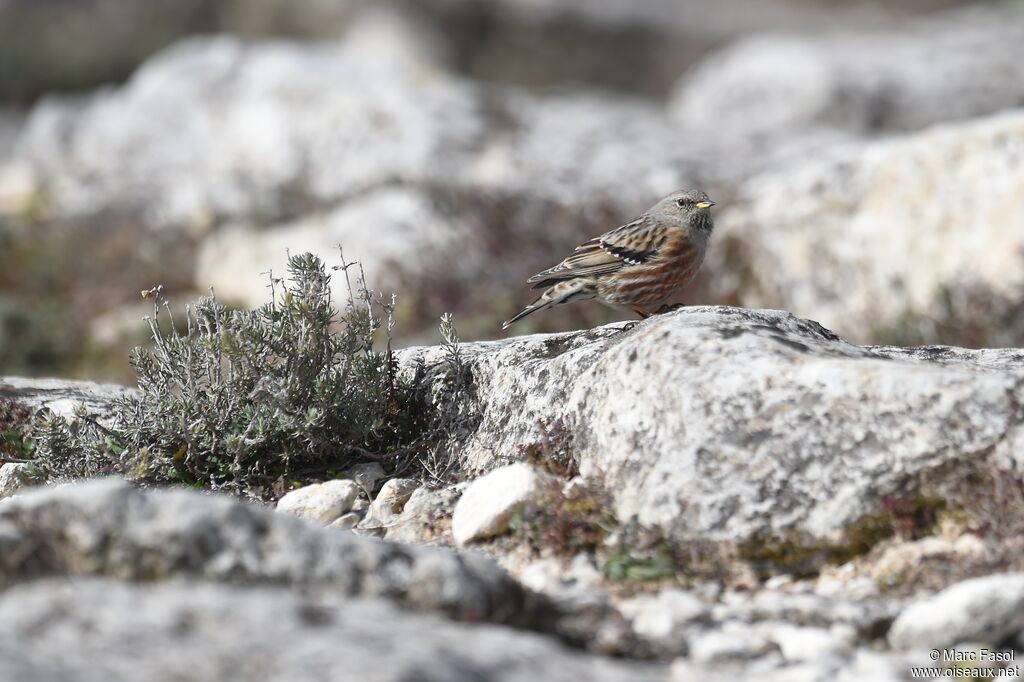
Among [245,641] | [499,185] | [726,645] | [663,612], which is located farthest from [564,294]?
[499,185]

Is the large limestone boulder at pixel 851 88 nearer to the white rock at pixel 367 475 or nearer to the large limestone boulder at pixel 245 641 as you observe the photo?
the white rock at pixel 367 475

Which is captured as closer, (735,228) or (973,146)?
(973,146)

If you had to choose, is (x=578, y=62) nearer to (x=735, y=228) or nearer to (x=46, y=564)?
(x=735, y=228)

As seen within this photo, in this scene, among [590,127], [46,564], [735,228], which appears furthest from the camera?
[590,127]

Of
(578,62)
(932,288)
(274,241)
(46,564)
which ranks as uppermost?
(578,62)

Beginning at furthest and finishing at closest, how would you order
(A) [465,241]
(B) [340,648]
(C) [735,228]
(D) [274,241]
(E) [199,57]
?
(E) [199,57] < (D) [274,241] < (A) [465,241] < (C) [735,228] < (B) [340,648]

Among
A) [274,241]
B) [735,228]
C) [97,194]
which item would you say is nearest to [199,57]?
[97,194]

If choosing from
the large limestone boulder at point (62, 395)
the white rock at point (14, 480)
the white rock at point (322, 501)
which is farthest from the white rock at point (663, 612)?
the large limestone boulder at point (62, 395)
